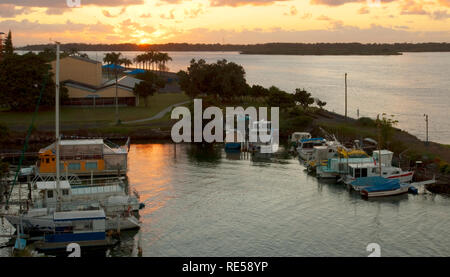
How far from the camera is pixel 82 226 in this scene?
89.8ft

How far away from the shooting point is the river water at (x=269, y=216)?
27.0 m

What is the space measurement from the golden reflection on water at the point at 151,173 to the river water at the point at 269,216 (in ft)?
0.21

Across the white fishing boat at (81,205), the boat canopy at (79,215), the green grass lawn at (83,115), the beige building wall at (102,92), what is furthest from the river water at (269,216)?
the beige building wall at (102,92)

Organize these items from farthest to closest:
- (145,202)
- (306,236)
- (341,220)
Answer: (145,202), (341,220), (306,236)

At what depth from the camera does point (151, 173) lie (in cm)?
4241

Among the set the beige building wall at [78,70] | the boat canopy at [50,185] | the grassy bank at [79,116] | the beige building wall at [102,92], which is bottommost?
the boat canopy at [50,185]

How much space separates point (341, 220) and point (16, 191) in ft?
65.2

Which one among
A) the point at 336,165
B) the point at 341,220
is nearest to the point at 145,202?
the point at 341,220

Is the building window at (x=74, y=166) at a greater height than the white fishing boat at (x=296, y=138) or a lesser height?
lesser

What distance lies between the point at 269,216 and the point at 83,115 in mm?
37649

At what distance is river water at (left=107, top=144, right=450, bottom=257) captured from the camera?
88.6ft

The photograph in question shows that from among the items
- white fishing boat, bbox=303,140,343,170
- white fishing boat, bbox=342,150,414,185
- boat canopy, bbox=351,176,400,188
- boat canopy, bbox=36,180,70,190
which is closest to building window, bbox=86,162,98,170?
boat canopy, bbox=36,180,70,190

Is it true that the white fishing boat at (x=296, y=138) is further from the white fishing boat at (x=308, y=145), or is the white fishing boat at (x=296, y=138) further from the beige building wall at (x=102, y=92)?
the beige building wall at (x=102, y=92)
